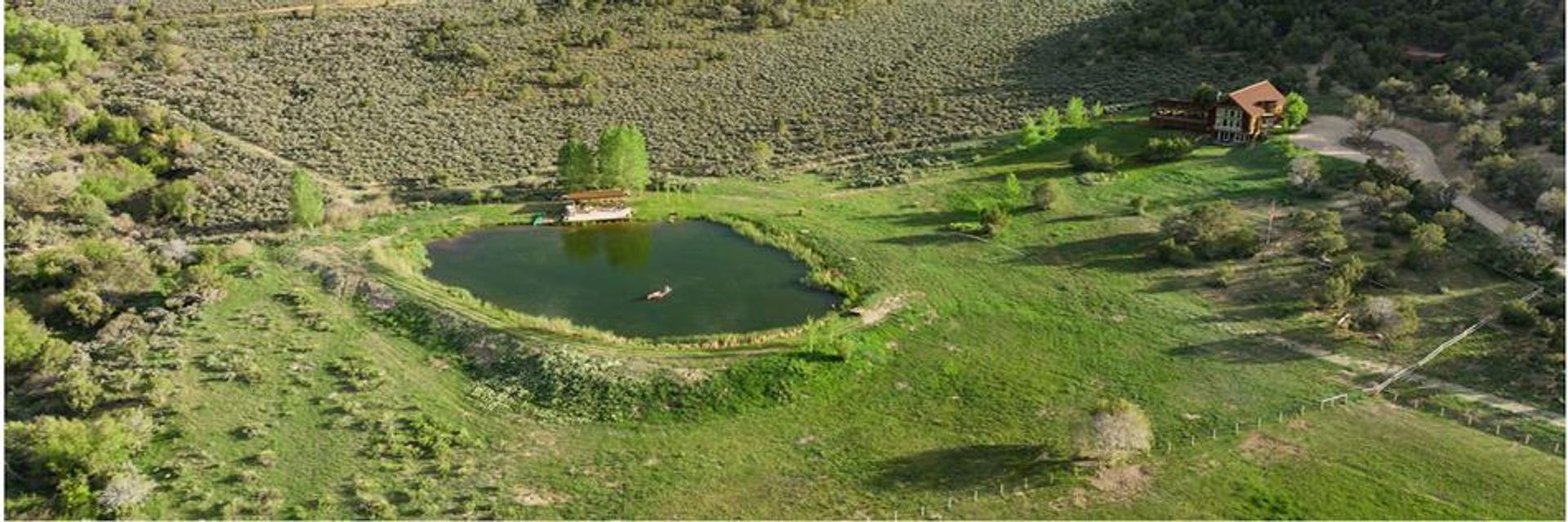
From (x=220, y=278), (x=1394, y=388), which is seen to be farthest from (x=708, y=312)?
(x=1394, y=388)

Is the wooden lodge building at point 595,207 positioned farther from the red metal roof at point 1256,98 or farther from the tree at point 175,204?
the red metal roof at point 1256,98

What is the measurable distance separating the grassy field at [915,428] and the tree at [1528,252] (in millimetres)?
2493

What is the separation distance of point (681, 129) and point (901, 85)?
20.7 metres

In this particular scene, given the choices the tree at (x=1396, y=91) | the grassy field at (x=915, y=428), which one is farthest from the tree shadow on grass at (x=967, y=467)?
the tree at (x=1396, y=91)

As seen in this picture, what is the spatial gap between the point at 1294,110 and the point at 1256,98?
3.01 meters

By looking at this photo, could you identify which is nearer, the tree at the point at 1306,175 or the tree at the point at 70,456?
the tree at the point at 70,456

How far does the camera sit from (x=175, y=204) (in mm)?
64250

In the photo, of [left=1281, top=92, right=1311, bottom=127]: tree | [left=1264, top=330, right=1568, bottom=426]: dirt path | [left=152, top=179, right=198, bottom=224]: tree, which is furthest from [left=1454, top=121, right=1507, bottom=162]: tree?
[left=152, top=179, right=198, bottom=224]: tree

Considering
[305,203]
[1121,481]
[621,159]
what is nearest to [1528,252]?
[1121,481]

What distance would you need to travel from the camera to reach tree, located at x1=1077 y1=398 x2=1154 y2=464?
124 ft

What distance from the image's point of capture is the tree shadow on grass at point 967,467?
124ft

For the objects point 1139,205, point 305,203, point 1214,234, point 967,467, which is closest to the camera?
point 967,467

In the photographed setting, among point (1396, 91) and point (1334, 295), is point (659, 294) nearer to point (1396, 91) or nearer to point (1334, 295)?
point (1334, 295)

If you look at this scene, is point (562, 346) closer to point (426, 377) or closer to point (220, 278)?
point (426, 377)
